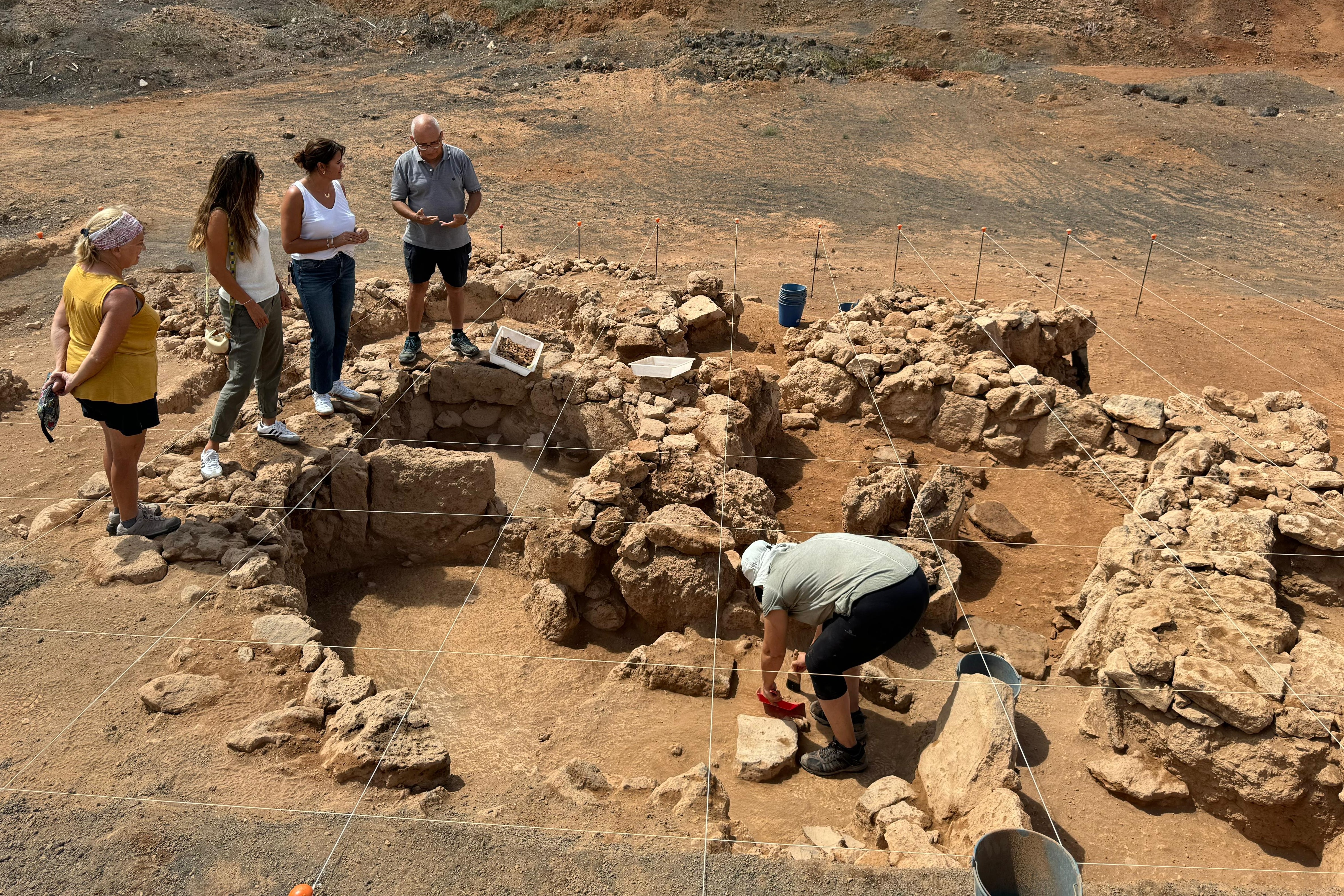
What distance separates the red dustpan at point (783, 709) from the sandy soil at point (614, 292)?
16 cm

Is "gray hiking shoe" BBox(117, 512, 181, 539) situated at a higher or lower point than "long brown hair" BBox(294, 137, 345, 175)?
lower

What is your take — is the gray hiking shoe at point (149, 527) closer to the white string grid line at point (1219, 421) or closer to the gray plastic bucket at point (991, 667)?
the gray plastic bucket at point (991, 667)

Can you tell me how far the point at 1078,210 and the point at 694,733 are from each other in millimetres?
16187

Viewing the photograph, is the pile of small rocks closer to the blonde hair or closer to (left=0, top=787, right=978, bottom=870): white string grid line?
the blonde hair

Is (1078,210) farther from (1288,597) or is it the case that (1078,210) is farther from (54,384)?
(54,384)

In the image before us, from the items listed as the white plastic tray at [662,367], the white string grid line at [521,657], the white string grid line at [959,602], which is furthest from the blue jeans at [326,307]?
the white string grid line at [959,602]

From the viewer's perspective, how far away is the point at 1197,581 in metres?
4.95

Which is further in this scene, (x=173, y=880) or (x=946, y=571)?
(x=946, y=571)

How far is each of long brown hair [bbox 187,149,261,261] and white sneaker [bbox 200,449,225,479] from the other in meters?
1.26

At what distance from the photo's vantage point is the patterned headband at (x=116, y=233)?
4.29 meters

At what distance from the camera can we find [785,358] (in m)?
9.44

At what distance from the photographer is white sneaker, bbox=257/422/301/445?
5.77 m

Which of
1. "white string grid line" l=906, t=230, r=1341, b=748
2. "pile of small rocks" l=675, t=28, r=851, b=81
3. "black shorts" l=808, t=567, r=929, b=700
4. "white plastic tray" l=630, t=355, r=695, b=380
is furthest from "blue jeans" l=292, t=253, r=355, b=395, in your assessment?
"pile of small rocks" l=675, t=28, r=851, b=81

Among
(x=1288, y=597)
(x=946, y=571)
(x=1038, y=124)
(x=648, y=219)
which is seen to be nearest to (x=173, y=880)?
(x=946, y=571)
